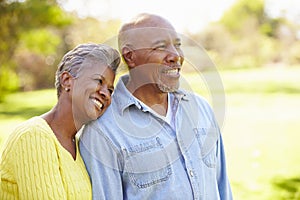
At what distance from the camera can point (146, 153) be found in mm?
1632

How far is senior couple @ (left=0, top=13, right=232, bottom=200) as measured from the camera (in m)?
1.39

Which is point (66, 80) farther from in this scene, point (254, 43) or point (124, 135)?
point (254, 43)

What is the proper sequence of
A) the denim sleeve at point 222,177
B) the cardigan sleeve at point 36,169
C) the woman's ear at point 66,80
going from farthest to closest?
the denim sleeve at point 222,177 → the woman's ear at point 66,80 → the cardigan sleeve at point 36,169

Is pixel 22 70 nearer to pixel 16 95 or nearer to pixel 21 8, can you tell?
pixel 16 95

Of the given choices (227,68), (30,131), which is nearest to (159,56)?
(30,131)

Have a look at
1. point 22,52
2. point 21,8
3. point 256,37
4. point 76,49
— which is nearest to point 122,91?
point 76,49

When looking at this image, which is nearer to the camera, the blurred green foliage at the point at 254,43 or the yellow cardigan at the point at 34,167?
the yellow cardigan at the point at 34,167

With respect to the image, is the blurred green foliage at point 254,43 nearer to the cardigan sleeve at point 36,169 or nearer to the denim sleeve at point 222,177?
the denim sleeve at point 222,177

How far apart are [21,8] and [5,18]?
0.57m


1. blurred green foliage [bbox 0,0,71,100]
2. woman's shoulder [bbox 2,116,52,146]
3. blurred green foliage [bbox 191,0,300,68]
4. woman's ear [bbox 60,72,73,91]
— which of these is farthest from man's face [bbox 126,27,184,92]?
blurred green foliage [bbox 191,0,300,68]

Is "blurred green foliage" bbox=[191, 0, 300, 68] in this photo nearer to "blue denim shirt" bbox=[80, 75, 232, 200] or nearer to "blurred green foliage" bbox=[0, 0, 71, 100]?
"blurred green foliage" bbox=[0, 0, 71, 100]

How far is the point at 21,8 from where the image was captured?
11.9m

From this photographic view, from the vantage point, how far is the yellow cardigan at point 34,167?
1.36 m

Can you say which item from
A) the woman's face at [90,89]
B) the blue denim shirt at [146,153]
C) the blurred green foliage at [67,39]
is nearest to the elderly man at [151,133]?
the blue denim shirt at [146,153]
